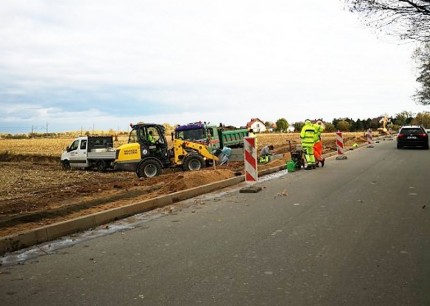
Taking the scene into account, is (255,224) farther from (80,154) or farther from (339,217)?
(80,154)

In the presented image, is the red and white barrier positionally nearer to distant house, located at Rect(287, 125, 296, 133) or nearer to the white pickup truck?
the white pickup truck

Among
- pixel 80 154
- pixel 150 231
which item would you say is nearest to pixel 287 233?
pixel 150 231

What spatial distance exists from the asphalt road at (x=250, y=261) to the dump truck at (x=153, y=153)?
1003cm

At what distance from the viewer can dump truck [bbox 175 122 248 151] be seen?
21.5m

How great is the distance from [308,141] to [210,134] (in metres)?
8.63

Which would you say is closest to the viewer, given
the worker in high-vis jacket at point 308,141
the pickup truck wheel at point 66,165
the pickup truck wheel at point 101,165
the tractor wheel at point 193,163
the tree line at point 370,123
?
the worker in high-vis jacket at point 308,141

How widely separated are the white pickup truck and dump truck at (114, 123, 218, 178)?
6.53m

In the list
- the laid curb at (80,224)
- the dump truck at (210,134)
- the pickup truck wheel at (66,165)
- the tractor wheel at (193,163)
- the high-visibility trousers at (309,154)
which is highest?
the dump truck at (210,134)

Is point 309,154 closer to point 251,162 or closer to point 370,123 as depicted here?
point 251,162

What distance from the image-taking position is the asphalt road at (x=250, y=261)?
4.01 metres

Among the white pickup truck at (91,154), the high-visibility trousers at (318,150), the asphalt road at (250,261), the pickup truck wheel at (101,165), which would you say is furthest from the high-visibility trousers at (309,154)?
the pickup truck wheel at (101,165)

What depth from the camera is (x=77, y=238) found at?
6.70 m

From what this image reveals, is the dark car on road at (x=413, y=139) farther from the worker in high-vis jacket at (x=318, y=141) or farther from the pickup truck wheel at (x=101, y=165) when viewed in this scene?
the pickup truck wheel at (x=101, y=165)

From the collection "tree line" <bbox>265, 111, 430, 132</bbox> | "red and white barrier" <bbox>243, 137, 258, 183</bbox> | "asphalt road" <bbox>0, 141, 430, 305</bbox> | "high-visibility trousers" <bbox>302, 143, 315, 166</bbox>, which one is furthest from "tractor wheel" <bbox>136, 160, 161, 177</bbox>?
"tree line" <bbox>265, 111, 430, 132</bbox>
